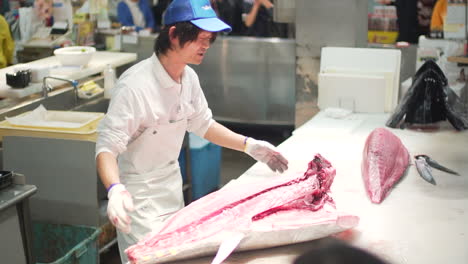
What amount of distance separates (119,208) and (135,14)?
6.24m

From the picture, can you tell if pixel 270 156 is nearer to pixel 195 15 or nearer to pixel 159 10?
pixel 195 15

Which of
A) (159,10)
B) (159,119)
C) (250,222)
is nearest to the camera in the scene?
(250,222)

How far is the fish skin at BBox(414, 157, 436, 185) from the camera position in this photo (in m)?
2.72

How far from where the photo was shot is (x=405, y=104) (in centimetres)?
360

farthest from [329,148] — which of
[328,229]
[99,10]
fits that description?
[99,10]

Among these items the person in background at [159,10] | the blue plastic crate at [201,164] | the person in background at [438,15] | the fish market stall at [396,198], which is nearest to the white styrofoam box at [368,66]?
the fish market stall at [396,198]

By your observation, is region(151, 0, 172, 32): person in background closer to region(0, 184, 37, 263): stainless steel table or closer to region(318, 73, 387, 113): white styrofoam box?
region(318, 73, 387, 113): white styrofoam box

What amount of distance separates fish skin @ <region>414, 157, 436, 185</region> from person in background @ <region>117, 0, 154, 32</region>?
5.56 meters

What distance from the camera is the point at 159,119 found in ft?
8.79

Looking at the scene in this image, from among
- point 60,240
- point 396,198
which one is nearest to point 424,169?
point 396,198

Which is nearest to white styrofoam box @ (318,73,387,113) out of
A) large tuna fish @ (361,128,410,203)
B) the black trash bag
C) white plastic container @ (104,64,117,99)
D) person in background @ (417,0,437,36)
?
the black trash bag

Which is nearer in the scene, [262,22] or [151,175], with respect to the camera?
[151,175]

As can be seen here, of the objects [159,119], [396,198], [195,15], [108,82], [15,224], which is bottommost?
[15,224]

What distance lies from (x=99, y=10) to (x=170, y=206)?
13.6 ft
